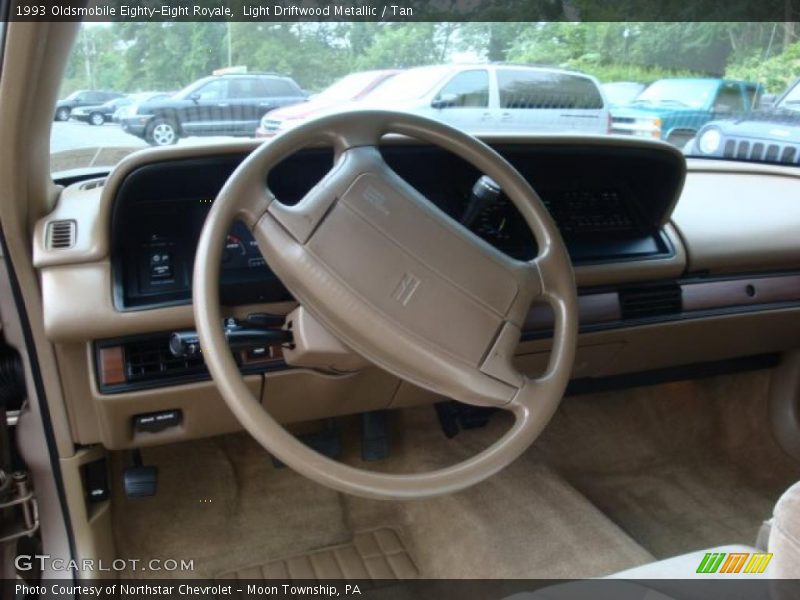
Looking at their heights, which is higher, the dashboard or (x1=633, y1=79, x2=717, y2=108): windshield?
(x1=633, y1=79, x2=717, y2=108): windshield

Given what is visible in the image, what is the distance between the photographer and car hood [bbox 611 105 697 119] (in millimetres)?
2158

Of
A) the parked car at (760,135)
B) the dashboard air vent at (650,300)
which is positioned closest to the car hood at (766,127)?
the parked car at (760,135)

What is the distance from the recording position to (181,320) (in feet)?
5.25

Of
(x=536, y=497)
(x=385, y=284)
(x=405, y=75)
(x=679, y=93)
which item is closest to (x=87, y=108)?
(x=405, y=75)

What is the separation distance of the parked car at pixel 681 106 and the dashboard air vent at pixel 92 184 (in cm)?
140

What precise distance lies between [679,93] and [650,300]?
74 cm

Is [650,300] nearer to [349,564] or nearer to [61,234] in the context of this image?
[349,564]

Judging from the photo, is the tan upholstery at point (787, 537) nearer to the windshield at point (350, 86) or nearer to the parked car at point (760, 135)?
the windshield at point (350, 86)

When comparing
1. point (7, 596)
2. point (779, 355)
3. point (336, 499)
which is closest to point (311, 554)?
point (336, 499)

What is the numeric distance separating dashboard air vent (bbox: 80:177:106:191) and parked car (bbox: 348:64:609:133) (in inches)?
26.8

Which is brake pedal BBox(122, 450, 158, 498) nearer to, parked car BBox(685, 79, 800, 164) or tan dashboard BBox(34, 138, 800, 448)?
tan dashboard BBox(34, 138, 800, 448)

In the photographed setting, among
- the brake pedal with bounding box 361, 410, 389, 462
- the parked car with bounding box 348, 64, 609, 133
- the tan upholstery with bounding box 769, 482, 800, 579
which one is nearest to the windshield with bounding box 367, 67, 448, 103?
the parked car with bounding box 348, 64, 609, 133

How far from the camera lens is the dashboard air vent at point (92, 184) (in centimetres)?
173

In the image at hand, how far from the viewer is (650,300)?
2.05 metres
